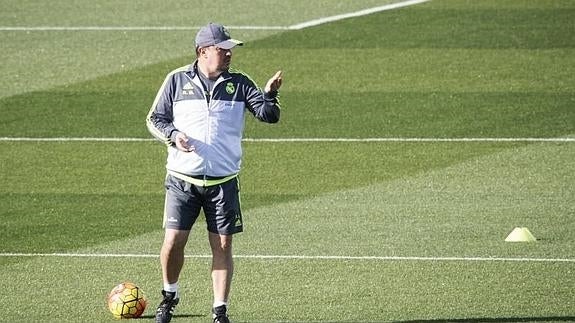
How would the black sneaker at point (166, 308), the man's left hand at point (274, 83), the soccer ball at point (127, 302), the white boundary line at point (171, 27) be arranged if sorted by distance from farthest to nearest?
the white boundary line at point (171, 27), the soccer ball at point (127, 302), the black sneaker at point (166, 308), the man's left hand at point (274, 83)

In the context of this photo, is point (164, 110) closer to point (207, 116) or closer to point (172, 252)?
point (207, 116)

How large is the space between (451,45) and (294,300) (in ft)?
42.2

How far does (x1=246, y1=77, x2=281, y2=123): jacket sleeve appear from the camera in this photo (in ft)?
35.8

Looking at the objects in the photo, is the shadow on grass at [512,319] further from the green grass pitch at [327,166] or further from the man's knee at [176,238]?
the man's knee at [176,238]

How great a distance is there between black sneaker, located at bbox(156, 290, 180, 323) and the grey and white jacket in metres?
1.06

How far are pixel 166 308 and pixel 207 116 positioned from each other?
5.41 feet

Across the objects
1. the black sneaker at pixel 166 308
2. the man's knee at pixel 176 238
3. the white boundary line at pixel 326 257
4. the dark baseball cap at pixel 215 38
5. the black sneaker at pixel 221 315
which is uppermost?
the dark baseball cap at pixel 215 38

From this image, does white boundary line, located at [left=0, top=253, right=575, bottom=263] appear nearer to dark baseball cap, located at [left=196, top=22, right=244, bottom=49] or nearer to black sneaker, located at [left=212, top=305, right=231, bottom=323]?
black sneaker, located at [left=212, top=305, right=231, bottom=323]

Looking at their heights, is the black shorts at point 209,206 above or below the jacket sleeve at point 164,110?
below

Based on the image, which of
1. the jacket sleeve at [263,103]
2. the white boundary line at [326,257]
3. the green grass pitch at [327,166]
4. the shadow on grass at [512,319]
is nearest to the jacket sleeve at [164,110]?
the jacket sleeve at [263,103]

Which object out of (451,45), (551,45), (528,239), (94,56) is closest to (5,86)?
(94,56)

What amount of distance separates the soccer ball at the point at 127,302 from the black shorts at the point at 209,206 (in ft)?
2.44

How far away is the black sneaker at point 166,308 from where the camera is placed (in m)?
11.2

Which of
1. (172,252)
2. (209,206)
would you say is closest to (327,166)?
(209,206)
